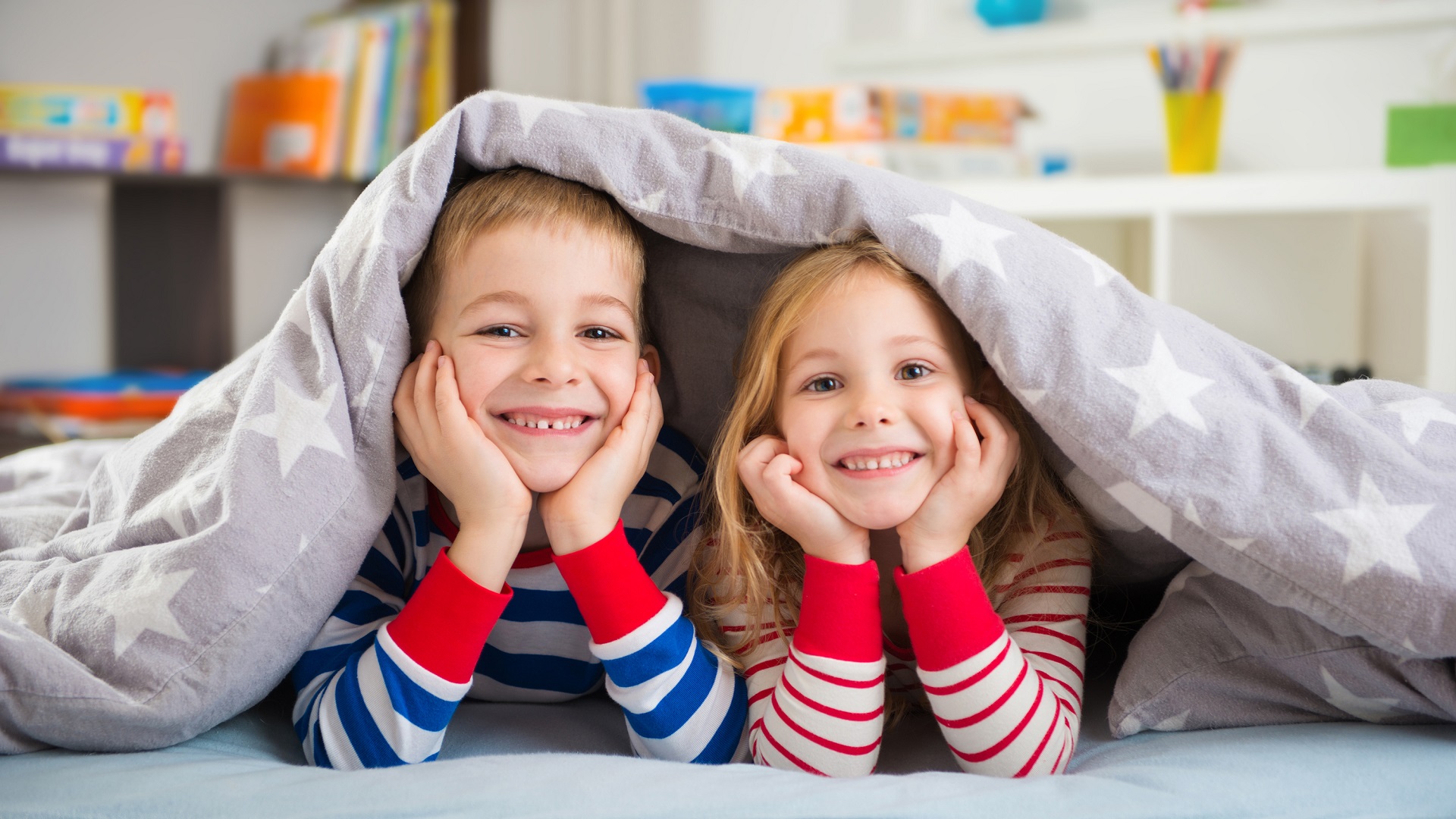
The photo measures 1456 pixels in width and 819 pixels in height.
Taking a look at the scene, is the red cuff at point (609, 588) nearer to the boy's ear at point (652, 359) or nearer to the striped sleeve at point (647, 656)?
the striped sleeve at point (647, 656)

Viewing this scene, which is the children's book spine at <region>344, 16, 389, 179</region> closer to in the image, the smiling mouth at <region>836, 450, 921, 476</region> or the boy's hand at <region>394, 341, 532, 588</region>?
the boy's hand at <region>394, 341, 532, 588</region>

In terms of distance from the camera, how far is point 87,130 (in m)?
2.13

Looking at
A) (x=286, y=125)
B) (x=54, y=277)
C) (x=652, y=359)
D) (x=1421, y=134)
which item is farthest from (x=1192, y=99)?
(x=54, y=277)

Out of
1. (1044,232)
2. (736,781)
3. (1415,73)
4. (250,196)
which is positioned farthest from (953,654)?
(250,196)

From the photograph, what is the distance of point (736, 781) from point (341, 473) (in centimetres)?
31

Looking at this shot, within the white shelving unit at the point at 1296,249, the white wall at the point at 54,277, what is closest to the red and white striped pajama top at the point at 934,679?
the white shelving unit at the point at 1296,249

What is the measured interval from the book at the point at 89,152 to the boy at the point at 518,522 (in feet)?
5.27

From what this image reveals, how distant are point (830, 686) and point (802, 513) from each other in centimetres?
11

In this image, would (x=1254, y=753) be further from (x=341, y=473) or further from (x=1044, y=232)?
(x=341, y=473)

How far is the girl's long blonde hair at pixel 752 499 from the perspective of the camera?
0.78 meters

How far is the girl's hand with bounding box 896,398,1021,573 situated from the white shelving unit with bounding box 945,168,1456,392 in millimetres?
1074

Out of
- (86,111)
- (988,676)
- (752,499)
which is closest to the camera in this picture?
(988,676)

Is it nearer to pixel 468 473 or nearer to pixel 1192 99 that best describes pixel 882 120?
pixel 1192 99

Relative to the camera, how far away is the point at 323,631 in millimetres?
812
